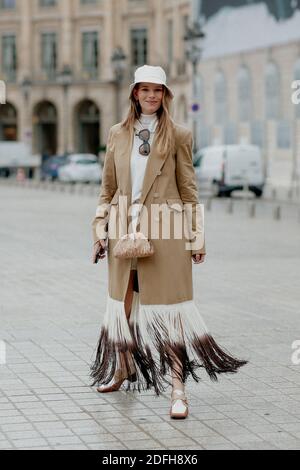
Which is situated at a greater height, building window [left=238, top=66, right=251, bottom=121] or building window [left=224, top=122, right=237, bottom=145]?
building window [left=238, top=66, right=251, bottom=121]

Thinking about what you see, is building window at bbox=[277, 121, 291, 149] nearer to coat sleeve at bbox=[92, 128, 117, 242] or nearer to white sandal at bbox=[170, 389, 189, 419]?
coat sleeve at bbox=[92, 128, 117, 242]

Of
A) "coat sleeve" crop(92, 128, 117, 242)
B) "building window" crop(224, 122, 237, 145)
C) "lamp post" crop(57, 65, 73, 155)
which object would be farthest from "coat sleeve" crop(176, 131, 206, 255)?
"lamp post" crop(57, 65, 73, 155)

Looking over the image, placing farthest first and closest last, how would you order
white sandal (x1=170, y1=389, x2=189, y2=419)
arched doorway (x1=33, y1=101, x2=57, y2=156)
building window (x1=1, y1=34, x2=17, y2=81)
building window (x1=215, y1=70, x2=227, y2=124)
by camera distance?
1. arched doorway (x1=33, y1=101, x2=57, y2=156)
2. building window (x1=1, y1=34, x2=17, y2=81)
3. building window (x1=215, y1=70, x2=227, y2=124)
4. white sandal (x1=170, y1=389, x2=189, y2=419)

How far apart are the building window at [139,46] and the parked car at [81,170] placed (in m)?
23.0

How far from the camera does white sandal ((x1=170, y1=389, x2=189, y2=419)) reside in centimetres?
703

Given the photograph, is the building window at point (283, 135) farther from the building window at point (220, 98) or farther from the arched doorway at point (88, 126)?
the arched doorway at point (88, 126)

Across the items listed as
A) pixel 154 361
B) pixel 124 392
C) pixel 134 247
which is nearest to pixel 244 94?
pixel 124 392

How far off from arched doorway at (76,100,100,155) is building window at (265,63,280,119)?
32404 millimetres

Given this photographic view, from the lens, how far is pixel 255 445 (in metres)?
6.39

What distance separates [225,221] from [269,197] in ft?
43.3

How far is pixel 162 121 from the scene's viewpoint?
24.1 feet

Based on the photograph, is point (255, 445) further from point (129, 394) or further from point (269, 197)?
point (269, 197)

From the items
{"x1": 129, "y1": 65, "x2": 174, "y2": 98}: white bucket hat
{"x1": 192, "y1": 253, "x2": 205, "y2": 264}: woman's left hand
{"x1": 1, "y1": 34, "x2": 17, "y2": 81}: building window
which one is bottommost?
{"x1": 192, "y1": 253, "x2": 205, "y2": 264}: woman's left hand

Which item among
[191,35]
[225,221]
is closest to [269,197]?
[191,35]
